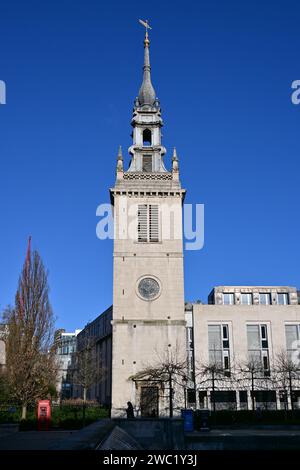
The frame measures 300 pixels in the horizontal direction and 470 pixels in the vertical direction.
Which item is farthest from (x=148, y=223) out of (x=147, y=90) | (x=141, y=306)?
(x=147, y=90)

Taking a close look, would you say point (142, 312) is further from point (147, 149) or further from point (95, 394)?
point (95, 394)

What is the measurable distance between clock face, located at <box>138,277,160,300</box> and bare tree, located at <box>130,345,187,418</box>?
5.21 meters

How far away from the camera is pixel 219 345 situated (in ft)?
191

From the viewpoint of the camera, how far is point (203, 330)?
58.5 meters

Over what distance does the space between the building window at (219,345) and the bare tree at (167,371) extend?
1090 cm

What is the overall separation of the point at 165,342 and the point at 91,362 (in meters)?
23.2

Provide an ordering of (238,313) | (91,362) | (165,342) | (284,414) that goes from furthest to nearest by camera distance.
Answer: (91,362), (238,313), (165,342), (284,414)

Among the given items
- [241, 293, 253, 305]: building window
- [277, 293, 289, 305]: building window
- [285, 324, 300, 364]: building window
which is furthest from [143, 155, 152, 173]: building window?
[277, 293, 289, 305]: building window

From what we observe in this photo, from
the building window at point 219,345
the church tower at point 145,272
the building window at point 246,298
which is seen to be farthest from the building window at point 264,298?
the church tower at point 145,272

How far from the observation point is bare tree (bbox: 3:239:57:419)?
39.0m
